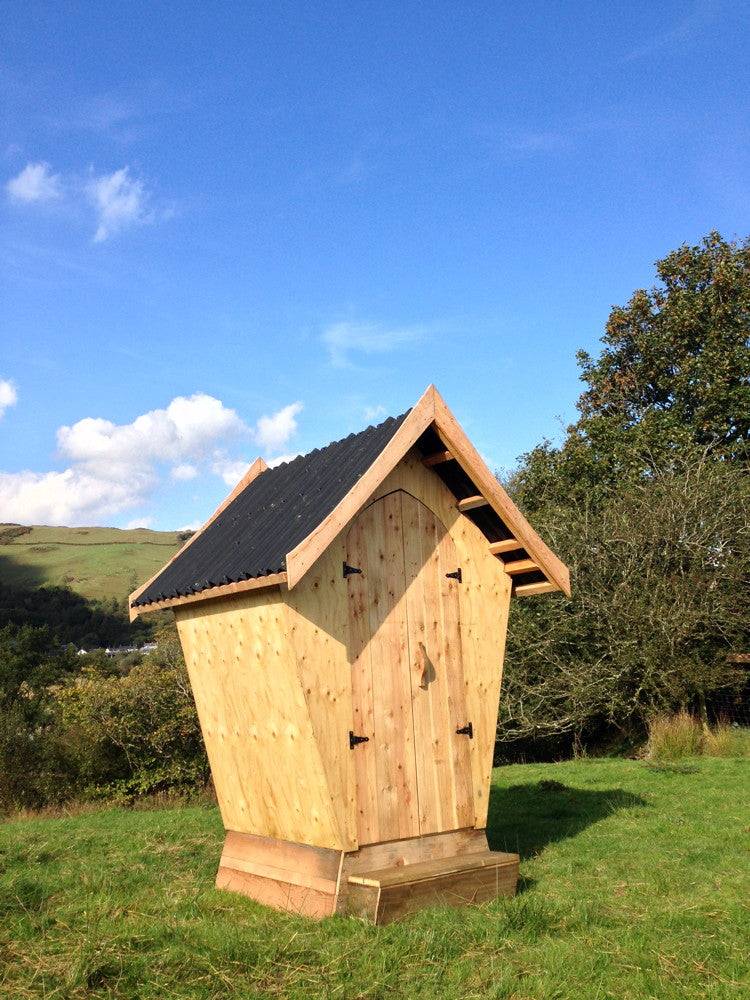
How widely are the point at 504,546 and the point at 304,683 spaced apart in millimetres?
2682

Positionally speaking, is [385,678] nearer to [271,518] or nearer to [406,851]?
[406,851]

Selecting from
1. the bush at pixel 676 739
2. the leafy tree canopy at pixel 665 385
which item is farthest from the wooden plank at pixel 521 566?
the leafy tree canopy at pixel 665 385

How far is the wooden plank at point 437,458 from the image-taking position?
8.44 metres

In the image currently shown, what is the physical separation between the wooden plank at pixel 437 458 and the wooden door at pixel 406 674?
0.41 metres

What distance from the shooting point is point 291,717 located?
7.64 meters

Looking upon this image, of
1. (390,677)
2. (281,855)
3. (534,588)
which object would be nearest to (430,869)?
(281,855)

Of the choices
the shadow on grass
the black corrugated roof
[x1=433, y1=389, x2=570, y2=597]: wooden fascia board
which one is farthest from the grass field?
[x1=433, y1=389, x2=570, y2=597]: wooden fascia board

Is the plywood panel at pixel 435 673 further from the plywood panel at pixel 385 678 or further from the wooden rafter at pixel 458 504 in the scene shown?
the wooden rafter at pixel 458 504

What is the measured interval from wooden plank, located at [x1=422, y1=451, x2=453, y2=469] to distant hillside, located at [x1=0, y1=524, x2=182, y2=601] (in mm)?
53209

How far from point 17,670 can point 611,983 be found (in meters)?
18.0

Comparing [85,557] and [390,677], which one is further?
[85,557]

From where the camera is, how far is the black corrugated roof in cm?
780

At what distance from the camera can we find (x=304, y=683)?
24.2ft

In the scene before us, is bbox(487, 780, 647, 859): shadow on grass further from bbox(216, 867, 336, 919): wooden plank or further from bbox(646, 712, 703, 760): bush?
bbox(646, 712, 703, 760): bush
